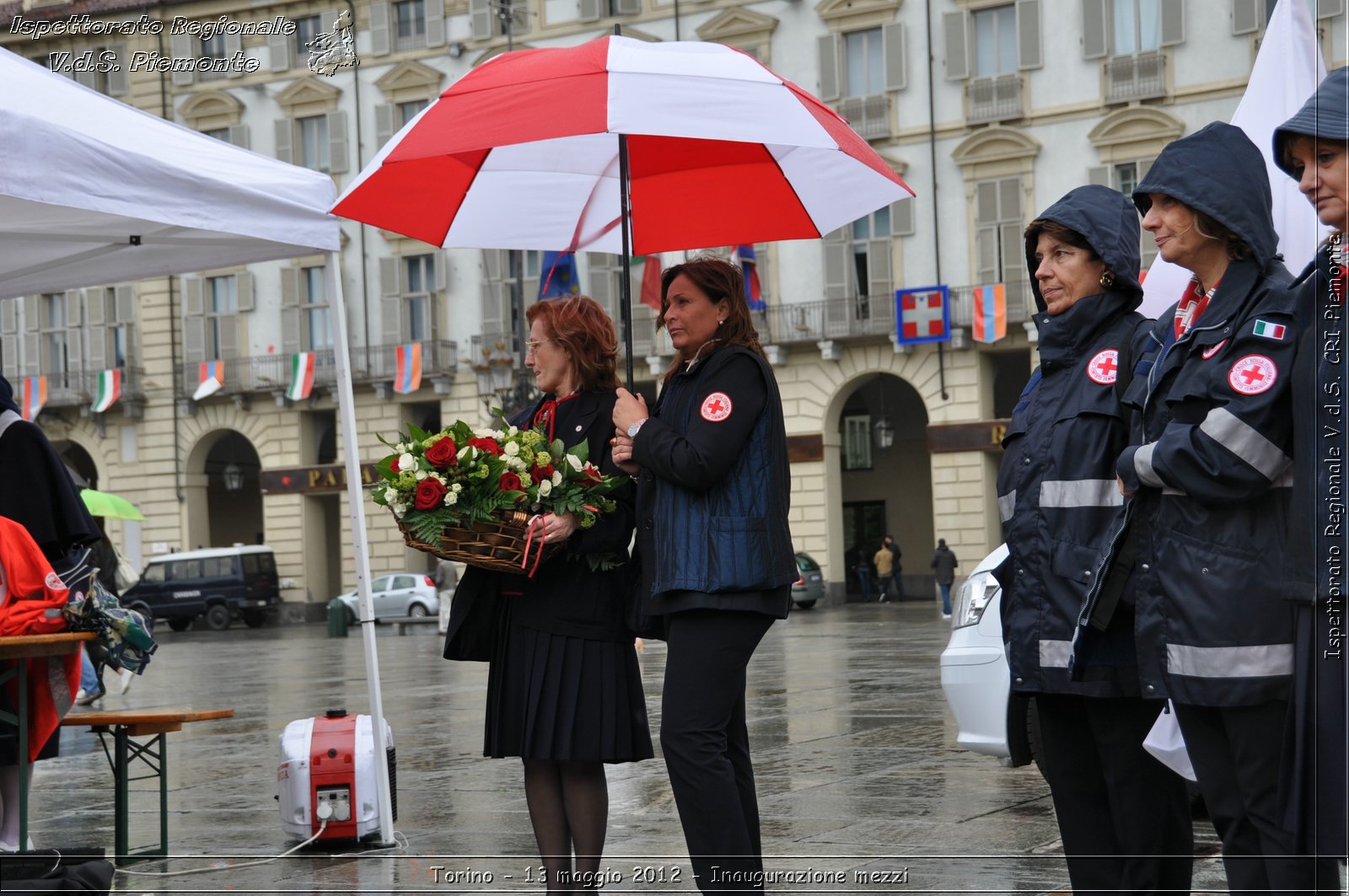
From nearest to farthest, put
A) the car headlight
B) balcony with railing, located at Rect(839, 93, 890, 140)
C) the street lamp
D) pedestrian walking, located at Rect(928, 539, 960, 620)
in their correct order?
the car headlight
pedestrian walking, located at Rect(928, 539, 960, 620)
balcony with railing, located at Rect(839, 93, 890, 140)
the street lamp

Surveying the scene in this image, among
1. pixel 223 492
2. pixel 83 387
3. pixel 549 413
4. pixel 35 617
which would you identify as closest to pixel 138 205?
pixel 35 617

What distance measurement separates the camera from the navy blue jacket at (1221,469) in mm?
3057

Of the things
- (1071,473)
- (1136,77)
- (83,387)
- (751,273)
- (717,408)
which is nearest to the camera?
(1071,473)

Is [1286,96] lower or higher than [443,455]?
higher

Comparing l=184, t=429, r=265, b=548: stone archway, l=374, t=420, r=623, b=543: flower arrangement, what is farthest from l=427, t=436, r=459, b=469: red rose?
l=184, t=429, r=265, b=548: stone archway

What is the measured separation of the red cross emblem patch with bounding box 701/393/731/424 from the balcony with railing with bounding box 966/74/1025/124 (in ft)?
98.1

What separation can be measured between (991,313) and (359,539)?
2726 cm

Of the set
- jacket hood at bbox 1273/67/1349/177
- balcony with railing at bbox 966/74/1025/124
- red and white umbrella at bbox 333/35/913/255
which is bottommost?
jacket hood at bbox 1273/67/1349/177

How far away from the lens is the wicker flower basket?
14.0 ft

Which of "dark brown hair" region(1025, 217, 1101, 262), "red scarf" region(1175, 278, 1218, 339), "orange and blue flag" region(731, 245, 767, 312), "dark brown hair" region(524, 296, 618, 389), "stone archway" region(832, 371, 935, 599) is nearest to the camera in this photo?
"red scarf" region(1175, 278, 1218, 339)

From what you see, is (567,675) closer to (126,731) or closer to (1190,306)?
(1190,306)

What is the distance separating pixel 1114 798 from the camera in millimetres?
3611

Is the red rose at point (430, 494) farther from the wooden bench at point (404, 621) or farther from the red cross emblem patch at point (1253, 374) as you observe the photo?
the wooden bench at point (404, 621)

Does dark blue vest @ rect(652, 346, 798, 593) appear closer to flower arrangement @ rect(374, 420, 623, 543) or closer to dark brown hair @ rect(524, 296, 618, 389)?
flower arrangement @ rect(374, 420, 623, 543)
